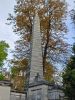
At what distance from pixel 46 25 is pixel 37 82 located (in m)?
11.3

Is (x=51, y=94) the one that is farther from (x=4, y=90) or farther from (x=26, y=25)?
(x=26, y=25)

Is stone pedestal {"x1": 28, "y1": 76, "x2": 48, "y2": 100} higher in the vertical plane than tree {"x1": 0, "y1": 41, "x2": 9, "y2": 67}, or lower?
lower

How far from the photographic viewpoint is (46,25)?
35844mm

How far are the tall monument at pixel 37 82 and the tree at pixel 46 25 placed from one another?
18.4ft

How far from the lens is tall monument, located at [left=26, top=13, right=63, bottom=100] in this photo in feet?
80.7

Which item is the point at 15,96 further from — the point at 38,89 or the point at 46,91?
the point at 46,91

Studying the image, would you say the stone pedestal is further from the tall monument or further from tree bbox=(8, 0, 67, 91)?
tree bbox=(8, 0, 67, 91)

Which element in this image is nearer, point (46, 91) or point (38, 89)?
point (46, 91)

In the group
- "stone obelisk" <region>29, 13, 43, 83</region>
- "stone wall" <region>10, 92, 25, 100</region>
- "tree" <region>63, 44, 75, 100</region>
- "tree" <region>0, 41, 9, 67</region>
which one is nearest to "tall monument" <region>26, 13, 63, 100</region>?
"stone obelisk" <region>29, 13, 43, 83</region>

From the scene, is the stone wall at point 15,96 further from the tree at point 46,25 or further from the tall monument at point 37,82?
the tree at point 46,25

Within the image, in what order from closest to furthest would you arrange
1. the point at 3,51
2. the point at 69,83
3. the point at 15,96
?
1. the point at 69,83
2. the point at 15,96
3. the point at 3,51

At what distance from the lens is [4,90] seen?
26656mm

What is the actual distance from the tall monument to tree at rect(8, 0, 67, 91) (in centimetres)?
561

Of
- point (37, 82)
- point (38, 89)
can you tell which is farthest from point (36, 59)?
point (38, 89)
